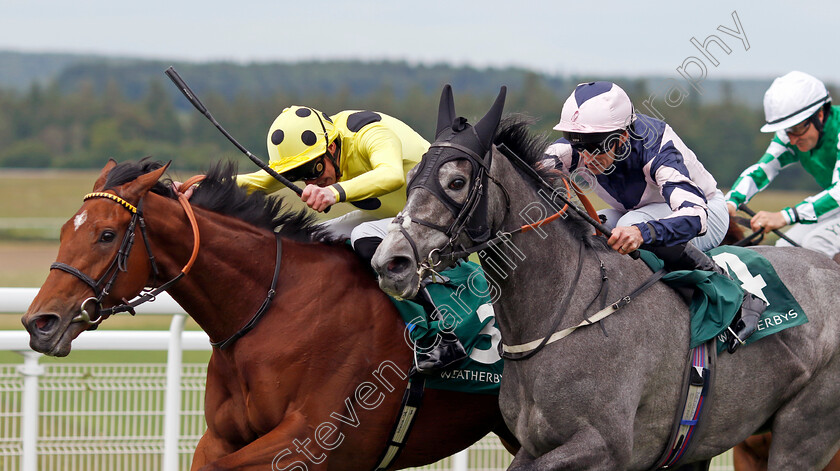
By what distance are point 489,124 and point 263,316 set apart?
1.21 m

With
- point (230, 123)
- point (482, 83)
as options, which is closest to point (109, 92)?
point (230, 123)

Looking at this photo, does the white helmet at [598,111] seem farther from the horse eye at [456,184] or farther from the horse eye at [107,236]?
the horse eye at [107,236]

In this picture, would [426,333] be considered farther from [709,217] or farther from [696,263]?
[709,217]

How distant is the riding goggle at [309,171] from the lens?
13.5 ft

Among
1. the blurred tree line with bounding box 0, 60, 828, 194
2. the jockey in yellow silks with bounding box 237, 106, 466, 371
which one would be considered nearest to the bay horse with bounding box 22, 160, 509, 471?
the jockey in yellow silks with bounding box 237, 106, 466, 371

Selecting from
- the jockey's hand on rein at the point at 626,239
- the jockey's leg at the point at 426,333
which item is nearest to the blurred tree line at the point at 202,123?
the jockey's leg at the point at 426,333

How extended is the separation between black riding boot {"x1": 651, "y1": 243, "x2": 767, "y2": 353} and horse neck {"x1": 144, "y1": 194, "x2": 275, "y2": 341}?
157 centimetres

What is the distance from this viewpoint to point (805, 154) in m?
5.13

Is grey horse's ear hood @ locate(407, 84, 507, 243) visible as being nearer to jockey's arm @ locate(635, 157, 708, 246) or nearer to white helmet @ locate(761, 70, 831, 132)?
jockey's arm @ locate(635, 157, 708, 246)

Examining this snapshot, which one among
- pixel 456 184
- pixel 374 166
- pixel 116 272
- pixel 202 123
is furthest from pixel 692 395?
pixel 202 123

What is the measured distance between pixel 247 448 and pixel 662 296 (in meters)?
1.67

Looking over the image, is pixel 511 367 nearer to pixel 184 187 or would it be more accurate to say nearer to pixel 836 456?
pixel 184 187

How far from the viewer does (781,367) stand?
3893 millimetres

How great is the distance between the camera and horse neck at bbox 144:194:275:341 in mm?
3670
